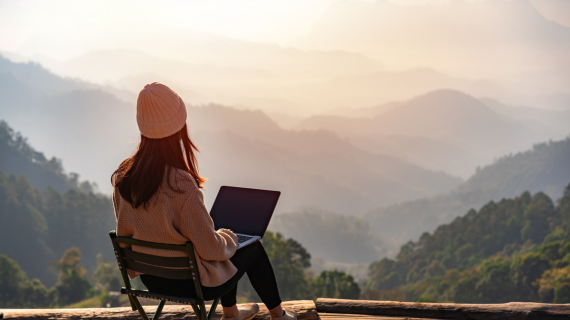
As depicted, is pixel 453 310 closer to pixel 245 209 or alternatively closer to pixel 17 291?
pixel 245 209

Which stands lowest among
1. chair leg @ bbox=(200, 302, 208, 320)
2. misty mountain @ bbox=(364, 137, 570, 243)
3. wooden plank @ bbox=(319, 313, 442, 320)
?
wooden plank @ bbox=(319, 313, 442, 320)

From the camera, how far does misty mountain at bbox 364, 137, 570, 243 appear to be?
7625 centimetres

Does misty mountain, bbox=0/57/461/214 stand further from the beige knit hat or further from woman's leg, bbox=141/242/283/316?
the beige knit hat

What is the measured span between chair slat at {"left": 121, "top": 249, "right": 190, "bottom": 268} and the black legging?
14cm

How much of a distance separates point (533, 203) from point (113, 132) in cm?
9017

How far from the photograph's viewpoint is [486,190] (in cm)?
9006

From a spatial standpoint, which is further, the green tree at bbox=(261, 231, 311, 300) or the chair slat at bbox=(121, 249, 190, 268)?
the green tree at bbox=(261, 231, 311, 300)

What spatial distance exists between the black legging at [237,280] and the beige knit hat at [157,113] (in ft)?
1.83

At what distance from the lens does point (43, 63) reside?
4343 inches

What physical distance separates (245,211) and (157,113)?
595 millimetres

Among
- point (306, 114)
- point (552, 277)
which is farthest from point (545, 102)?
point (552, 277)

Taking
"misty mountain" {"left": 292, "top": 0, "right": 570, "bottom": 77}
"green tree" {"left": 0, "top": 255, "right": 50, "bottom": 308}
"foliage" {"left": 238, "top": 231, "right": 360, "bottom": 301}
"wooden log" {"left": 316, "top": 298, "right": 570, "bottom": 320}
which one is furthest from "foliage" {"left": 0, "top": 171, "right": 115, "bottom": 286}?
"misty mountain" {"left": 292, "top": 0, "right": 570, "bottom": 77}

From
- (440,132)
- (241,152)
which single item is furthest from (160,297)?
(440,132)

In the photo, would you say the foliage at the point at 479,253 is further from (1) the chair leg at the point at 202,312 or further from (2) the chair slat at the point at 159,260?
(2) the chair slat at the point at 159,260
